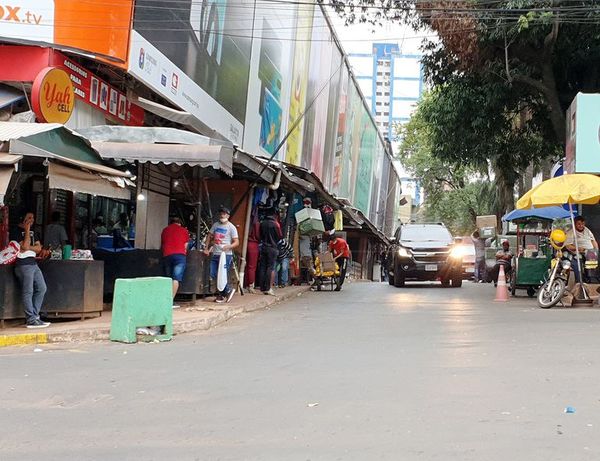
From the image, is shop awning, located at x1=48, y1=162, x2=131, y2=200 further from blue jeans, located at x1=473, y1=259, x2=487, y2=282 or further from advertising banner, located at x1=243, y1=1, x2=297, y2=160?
blue jeans, located at x1=473, y1=259, x2=487, y2=282

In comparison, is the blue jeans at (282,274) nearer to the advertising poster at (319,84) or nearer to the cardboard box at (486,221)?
the advertising poster at (319,84)

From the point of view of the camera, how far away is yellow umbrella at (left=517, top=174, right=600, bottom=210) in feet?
41.8

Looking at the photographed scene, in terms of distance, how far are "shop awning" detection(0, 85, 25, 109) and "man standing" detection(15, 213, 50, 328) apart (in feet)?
9.22

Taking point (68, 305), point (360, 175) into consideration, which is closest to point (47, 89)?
point (68, 305)

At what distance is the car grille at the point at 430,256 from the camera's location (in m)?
19.4

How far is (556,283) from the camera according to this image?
12.7 metres

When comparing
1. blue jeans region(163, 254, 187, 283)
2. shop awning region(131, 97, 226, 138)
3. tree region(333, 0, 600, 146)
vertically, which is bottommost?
blue jeans region(163, 254, 187, 283)

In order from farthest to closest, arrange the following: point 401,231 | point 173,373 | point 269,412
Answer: point 401,231 → point 173,373 → point 269,412

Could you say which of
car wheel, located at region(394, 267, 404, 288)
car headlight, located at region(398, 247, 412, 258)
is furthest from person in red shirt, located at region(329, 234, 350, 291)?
car wheel, located at region(394, 267, 404, 288)

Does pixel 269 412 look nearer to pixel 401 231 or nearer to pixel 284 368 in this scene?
Result: pixel 284 368

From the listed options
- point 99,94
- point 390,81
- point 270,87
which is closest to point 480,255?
point 270,87

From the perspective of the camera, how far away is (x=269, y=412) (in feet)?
16.4

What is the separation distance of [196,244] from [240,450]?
29.6 ft

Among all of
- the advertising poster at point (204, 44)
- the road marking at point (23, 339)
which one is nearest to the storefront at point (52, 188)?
the road marking at point (23, 339)
